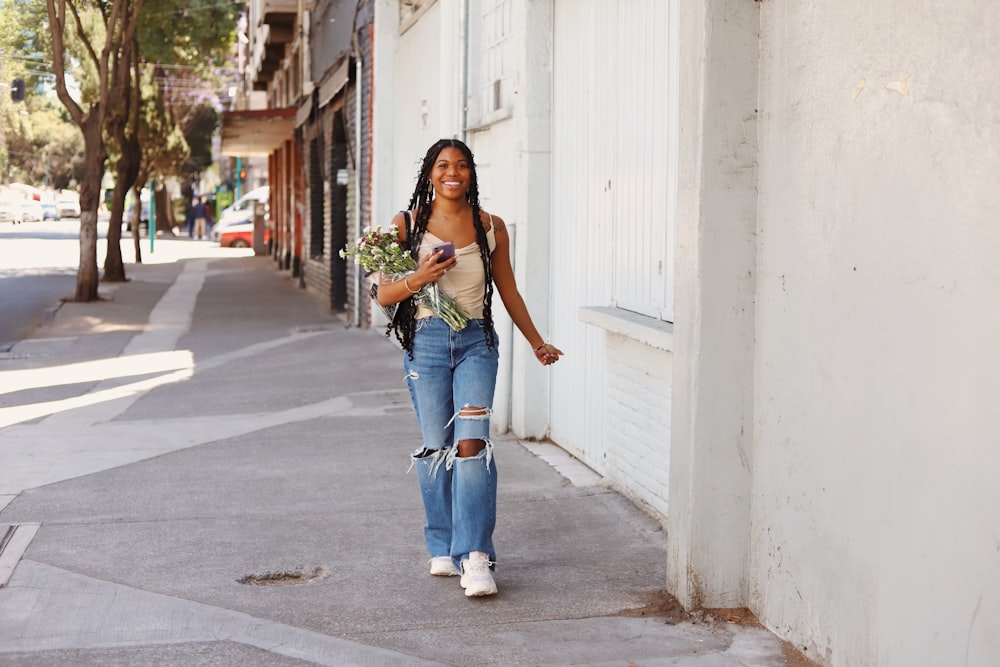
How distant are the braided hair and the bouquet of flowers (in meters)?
0.08

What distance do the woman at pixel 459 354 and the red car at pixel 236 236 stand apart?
42.7 m

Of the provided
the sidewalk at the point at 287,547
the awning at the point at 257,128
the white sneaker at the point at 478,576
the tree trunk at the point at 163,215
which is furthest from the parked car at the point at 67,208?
the white sneaker at the point at 478,576

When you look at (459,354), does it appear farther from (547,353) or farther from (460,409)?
(547,353)

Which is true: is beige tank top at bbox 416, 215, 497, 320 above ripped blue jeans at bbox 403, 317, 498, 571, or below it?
above

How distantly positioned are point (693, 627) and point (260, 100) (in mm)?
42726

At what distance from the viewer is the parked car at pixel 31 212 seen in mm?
71375

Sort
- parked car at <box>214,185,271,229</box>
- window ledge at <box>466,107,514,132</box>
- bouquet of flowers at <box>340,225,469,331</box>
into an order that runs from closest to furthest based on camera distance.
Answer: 1. bouquet of flowers at <box>340,225,469,331</box>
2. window ledge at <box>466,107,514,132</box>
3. parked car at <box>214,185,271,229</box>

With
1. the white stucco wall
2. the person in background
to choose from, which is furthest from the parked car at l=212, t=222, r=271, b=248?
the white stucco wall

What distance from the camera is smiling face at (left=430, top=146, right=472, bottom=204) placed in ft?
17.7

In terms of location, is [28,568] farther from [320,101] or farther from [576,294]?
[320,101]

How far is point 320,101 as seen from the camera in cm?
2205

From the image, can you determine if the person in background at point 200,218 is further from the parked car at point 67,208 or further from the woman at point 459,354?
the woman at point 459,354

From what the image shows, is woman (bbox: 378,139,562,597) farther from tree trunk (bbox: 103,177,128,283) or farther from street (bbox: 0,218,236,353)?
tree trunk (bbox: 103,177,128,283)

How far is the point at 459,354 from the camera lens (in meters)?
5.39
